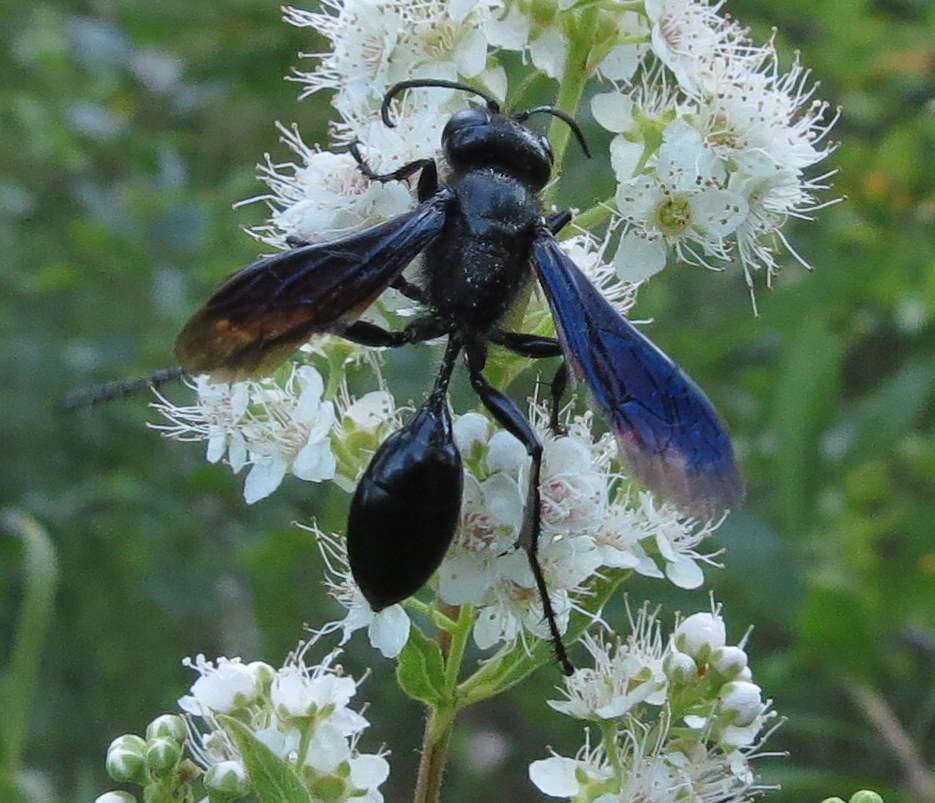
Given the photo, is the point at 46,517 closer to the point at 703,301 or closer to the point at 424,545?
the point at 703,301

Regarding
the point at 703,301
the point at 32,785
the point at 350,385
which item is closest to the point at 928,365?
the point at 703,301

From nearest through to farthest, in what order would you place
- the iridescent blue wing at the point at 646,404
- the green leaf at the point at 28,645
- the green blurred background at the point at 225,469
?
the iridescent blue wing at the point at 646,404 < the green leaf at the point at 28,645 < the green blurred background at the point at 225,469

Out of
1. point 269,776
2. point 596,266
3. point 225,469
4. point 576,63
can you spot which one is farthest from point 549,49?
point 225,469

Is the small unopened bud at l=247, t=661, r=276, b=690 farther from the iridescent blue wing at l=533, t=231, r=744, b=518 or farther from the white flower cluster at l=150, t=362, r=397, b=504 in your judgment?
the iridescent blue wing at l=533, t=231, r=744, b=518

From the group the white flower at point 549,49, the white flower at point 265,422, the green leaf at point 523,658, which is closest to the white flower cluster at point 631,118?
the white flower at point 549,49

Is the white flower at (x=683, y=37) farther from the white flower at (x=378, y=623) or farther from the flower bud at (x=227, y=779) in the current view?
the flower bud at (x=227, y=779)

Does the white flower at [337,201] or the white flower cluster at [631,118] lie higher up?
the white flower cluster at [631,118]
